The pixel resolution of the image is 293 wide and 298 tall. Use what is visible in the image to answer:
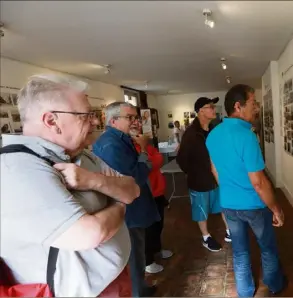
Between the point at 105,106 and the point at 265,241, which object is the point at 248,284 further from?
the point at 105,106

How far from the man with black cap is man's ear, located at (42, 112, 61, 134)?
1359mm

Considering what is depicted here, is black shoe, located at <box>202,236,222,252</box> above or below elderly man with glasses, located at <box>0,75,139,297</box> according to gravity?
below

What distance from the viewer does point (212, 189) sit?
1844 millimetres

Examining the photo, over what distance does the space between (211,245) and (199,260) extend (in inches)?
10.1

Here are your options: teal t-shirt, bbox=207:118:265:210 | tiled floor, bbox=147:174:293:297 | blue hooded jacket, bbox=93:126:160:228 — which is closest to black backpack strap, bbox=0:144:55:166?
tiled floor, bbox=147:174:293:297

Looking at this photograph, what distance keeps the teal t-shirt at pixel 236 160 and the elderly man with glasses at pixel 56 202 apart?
0.66m

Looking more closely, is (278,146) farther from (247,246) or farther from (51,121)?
(51,121)

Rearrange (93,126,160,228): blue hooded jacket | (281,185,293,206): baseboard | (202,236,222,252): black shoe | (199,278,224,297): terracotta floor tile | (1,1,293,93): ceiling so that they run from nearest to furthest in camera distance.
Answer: (1,1,293,93): ceiling, (199,278,224,297): terracotta floor tile, (93,126,160,228): blue hooded jacket, (202,236,222,252): black shoe, (281,185,293,206): baseboard

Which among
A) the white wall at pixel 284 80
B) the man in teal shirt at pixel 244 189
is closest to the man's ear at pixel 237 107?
the man in teal shirt at pixel 244 189

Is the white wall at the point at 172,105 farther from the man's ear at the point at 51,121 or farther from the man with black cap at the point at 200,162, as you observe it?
the man's ear at the point at 51,121

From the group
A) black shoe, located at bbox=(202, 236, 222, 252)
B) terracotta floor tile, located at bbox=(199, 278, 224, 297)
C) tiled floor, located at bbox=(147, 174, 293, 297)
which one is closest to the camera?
terracotta floor tile, located at bbox=(199, 278, 224, 297)

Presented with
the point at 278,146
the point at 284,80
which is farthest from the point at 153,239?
the point at 278,146

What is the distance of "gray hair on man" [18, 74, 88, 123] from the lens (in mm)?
468

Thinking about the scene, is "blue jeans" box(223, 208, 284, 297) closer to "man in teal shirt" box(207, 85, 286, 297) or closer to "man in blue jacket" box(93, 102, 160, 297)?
"man in teal shirt" box(207, 85, 286, 297)
